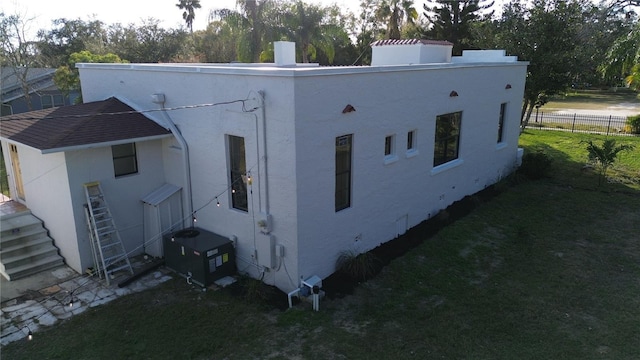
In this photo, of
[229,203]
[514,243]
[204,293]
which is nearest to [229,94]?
[229,203]

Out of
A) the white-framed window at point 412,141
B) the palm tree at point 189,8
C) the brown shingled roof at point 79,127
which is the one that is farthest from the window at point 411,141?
the palm tree at point 189,8

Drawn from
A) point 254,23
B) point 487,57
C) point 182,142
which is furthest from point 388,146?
point 254,23

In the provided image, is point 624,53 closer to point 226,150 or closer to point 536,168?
point 536,168

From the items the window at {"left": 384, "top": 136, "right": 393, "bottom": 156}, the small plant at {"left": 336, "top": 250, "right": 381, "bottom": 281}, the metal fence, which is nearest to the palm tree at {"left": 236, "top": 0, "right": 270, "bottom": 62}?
the metal fence

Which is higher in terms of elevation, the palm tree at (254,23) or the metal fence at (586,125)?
the palm tree at (254,23)

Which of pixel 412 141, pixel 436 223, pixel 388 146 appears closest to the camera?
pixel 388 146

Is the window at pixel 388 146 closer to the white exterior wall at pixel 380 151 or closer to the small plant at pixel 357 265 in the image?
the white exterior wall at pixel 380 151
